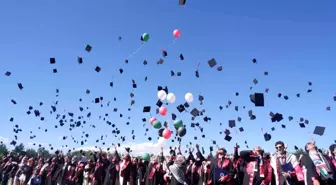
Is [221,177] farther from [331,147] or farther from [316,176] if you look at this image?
[331,147]

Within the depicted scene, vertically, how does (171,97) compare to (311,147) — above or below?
above

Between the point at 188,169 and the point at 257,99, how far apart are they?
12.0 feet

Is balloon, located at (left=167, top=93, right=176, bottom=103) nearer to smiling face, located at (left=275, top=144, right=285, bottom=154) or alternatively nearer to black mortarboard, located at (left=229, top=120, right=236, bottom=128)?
black mortarboard, located at (left=229, top=120, right=236, bottom=128)

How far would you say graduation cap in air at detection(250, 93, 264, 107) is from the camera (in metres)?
11.6

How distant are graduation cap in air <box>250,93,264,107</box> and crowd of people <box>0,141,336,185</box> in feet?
8.50

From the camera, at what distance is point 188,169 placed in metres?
11.1

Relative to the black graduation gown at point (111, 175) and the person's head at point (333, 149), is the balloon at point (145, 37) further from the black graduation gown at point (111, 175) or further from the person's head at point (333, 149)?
the person's head at point (333, 149)

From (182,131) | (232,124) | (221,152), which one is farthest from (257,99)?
(221,152)

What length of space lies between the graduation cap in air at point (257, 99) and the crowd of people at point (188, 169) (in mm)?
2589

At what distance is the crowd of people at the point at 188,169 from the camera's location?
245 inches

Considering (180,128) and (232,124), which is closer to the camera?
(180,128)

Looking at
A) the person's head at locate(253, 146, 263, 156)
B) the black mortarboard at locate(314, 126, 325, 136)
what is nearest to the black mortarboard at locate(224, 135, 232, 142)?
the black mortarboard at locate(314, 126, 325, 136)

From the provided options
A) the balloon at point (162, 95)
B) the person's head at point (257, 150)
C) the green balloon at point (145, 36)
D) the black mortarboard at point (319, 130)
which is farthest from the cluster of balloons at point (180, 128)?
the person's head at point (257, 150)

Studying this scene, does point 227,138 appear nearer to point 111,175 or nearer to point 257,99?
point 257,99
